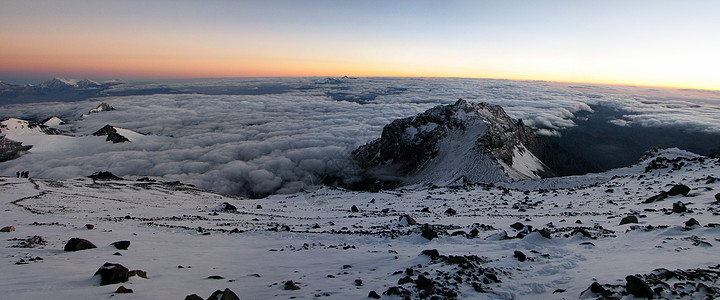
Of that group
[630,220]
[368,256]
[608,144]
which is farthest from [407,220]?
Answer: [608,144]

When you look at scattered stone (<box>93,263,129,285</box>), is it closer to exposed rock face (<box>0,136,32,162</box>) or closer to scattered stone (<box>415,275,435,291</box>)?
scattered stone (<box>415,275,435,291</box>)

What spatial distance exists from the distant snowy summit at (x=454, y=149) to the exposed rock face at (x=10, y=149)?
124m

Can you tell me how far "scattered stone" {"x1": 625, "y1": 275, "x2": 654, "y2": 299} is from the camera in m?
5.88

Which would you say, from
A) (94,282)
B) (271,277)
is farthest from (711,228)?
(94,282)

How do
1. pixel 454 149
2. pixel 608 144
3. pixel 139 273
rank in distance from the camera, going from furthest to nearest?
pixel 608 144, pixel 454 149, pixel 139 273

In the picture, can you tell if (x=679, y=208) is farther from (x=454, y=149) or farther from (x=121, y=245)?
(x=454, y=149)

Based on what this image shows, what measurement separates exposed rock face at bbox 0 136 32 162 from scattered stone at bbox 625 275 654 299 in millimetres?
170766

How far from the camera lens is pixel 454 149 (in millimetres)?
93875

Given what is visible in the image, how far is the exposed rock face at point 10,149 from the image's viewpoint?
124 metres

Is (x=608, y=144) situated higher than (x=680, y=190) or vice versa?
(x=680, y=190)

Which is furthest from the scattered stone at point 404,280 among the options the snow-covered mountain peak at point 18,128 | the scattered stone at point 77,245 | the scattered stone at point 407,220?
the snow-covered mountain peak at point 18,128

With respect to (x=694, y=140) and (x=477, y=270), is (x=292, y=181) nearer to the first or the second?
(x=477, y=270)

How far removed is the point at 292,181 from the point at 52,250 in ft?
393

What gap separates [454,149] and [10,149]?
156m
